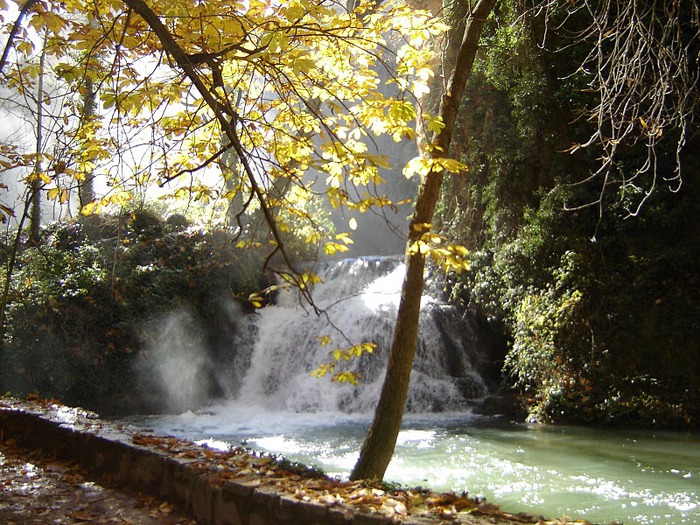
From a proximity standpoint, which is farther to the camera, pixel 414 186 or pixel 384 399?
pixel 414 186

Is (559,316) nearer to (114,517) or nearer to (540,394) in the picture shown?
(540,394)

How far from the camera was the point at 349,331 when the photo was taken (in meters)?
12.8

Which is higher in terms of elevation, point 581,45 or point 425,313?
point 581,45

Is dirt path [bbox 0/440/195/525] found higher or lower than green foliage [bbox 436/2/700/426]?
lower

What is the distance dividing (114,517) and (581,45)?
1013cm

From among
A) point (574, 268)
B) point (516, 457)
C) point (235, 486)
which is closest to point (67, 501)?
point (235, 486)

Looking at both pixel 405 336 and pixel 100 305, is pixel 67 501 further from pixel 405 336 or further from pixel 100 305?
pixel 100 305

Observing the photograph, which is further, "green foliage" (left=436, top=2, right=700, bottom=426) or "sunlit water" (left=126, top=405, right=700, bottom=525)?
"green foliage" (left=436, top=2, right=700, bottom=426)

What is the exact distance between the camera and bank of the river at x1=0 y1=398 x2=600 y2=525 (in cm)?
307

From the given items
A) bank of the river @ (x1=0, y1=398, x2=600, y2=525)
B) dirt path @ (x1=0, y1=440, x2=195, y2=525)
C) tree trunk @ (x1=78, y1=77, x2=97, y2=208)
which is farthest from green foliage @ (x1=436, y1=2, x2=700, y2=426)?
dirt path @ (x1=0, y1=440, x2=195, y2=525)

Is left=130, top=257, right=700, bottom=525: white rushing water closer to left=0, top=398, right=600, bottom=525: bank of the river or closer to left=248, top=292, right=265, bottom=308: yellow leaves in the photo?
left=248, top=292, right=265, bottom=308: yellow leaves

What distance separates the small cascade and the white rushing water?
0.9 inches

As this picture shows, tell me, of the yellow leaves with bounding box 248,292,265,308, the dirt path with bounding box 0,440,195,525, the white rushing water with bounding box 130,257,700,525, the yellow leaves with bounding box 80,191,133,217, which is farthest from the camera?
the white rushing water with bounding box 130,257,700,525

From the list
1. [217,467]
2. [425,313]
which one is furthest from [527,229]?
[217,467]
